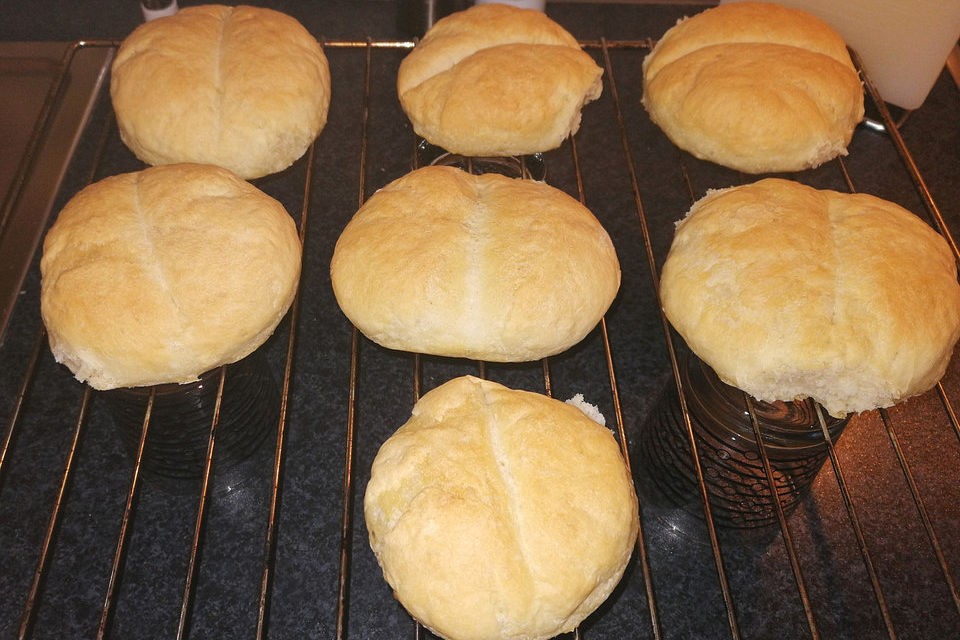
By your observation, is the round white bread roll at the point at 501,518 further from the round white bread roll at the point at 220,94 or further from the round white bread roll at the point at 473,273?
the round white bread roll at the point at 220,94

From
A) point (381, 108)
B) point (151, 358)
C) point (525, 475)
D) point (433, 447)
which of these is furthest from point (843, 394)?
point (381, 108)

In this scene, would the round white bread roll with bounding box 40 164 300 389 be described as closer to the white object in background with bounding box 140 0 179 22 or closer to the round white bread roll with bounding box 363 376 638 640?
the round white bread roll with bounding box 363 376 638 640

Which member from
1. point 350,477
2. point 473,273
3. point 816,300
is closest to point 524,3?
point 473,273

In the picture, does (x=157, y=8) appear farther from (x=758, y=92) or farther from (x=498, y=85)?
(x=758, y=92)

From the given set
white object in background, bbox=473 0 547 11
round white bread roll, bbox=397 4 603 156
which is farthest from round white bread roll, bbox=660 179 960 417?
white object in background, bbox=473 0 547 11

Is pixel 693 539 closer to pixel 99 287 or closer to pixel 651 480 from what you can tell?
pixel 651 480

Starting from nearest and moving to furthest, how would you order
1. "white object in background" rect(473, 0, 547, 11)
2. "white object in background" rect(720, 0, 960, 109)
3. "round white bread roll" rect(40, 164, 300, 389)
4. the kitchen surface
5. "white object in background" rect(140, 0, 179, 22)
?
"round white bread roll" rect(40, 164, 300, 389)
the kitchen surface
"white object in background" rect(720, 0, 960, 109)
"white object in background" rect(140, 0, 179, 22)
"white object in background" rect(473, 0, 547, 11)
